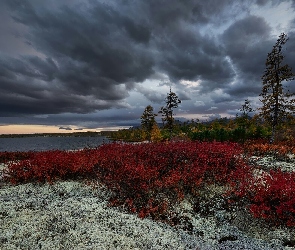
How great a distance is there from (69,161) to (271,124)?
85.9ft

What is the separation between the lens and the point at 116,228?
6.73m

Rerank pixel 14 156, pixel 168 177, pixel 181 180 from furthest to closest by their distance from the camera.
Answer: pixel 14 156
pixel 181 180
pixel 168 177

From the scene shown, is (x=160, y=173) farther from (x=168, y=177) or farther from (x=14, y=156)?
(x=14, y=156)

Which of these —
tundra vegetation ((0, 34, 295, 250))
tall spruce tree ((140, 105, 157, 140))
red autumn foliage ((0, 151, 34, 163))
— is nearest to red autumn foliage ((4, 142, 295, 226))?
tundra vegetation ((0, 34, 295, 250))

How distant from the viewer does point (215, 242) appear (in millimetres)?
6480

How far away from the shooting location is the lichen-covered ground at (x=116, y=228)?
6.05m

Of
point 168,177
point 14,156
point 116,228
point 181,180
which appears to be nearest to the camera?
point 116,228

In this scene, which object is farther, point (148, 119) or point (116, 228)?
point (148, 119)

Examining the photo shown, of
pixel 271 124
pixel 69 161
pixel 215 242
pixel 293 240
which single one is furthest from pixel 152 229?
pixel 271 124

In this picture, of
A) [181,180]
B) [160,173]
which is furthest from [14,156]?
[181,180]

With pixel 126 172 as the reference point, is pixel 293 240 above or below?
below

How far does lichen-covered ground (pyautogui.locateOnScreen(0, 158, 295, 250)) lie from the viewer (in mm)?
6055

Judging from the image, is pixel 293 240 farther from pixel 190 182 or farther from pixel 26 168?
pixel 26 168

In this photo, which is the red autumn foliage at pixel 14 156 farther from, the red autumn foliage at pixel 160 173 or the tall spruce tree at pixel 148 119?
the tall spruce tree at pixel 148 119
